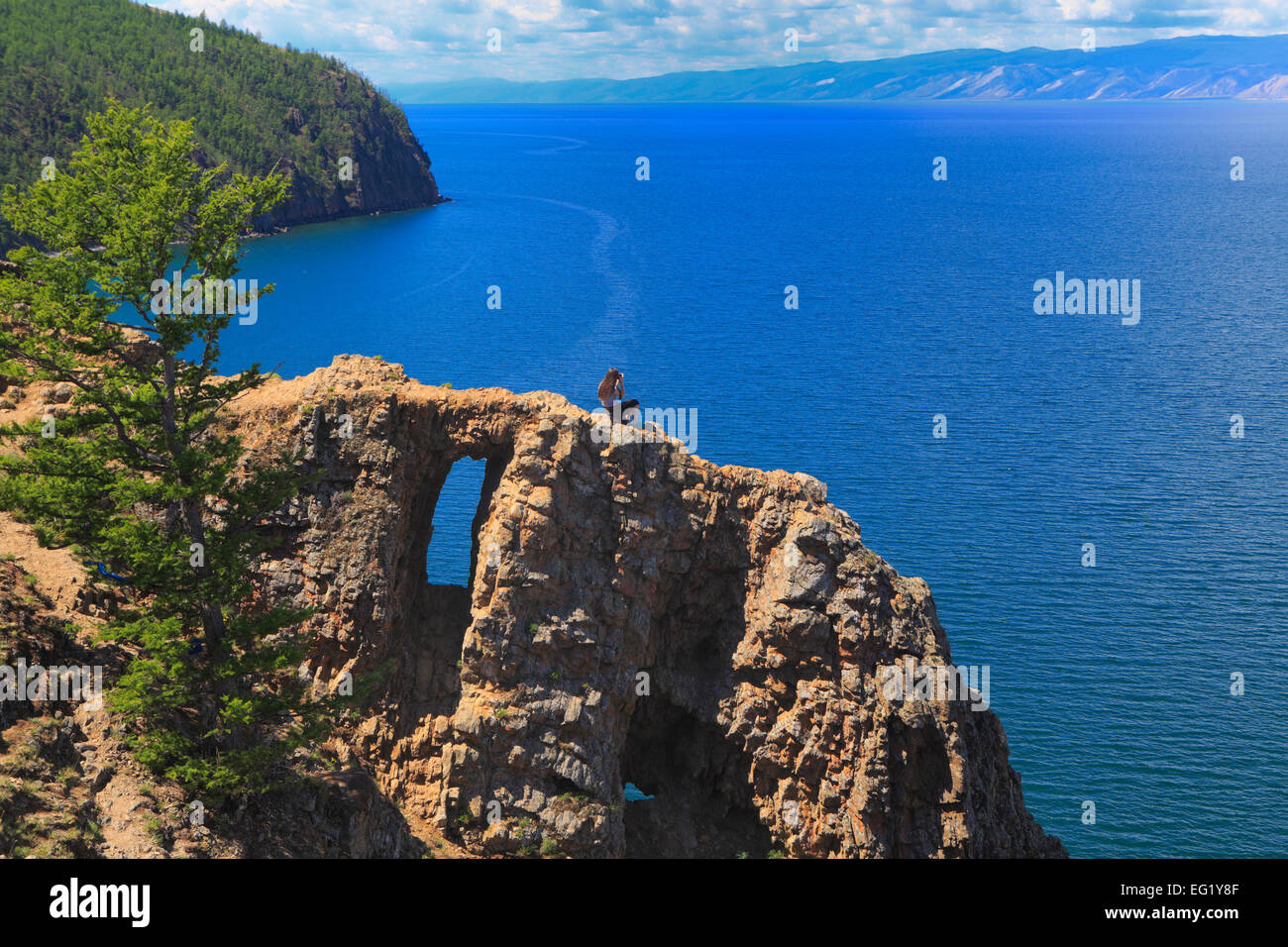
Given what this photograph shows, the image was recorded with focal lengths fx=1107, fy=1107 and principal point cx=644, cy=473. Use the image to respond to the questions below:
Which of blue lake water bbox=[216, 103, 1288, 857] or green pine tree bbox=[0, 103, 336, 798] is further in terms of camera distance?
blue lake water bbox=[216, 103, 1288, 857]

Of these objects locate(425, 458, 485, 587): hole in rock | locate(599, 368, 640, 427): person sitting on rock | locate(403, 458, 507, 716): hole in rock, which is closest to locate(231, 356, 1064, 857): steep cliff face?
locate(403, 458, 507, 716): hole in rock

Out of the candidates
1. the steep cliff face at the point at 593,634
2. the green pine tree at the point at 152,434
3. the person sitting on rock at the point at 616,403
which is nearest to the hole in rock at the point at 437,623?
the steep cliff face at the point at 593,634

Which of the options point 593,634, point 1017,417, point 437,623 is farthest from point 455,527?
point 1017,417

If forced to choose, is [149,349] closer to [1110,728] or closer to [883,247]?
[1110,728]

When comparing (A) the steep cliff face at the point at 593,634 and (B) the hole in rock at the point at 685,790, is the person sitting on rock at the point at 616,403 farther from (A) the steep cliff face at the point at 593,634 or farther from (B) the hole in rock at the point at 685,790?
(B) the hole in rock at the point at 685,790

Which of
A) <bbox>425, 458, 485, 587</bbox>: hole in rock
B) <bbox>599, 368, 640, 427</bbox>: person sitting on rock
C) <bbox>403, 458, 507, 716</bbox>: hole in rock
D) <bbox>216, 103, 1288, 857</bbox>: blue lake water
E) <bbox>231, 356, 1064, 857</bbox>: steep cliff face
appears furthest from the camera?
<bbox>425, 458, 485, 587</bbox>: hole in rock

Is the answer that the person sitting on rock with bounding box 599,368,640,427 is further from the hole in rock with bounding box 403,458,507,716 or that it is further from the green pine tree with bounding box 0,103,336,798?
the green pine tree with bounding box 0,103,336,798
